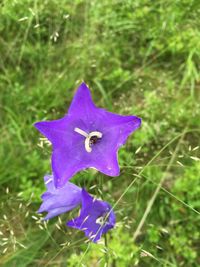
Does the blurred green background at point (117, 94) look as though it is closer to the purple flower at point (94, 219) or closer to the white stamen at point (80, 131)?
the purple flower at point (94, 219)

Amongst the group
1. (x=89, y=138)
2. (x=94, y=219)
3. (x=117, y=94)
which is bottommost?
(x=117, y=94)

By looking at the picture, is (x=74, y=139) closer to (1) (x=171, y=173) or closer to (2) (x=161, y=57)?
(1) (x=171, y=173)

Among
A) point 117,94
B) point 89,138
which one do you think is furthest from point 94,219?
point 117,94

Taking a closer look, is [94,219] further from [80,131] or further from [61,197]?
[80,131]

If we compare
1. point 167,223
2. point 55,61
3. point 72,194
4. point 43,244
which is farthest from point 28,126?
point 72,194

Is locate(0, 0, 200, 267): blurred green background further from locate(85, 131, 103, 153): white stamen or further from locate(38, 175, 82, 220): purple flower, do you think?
locate(85, 131, 103, 153): white stamen

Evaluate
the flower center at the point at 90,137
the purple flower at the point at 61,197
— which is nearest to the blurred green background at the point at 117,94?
the purple flower at the point at 61,197

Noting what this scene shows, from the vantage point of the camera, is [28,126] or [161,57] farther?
[161,57]
